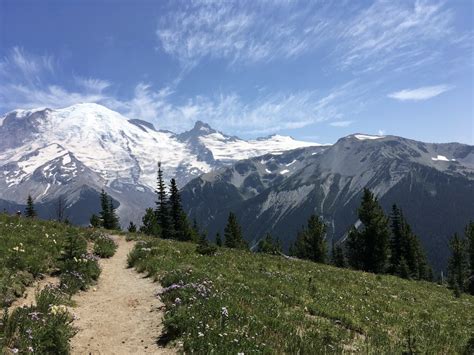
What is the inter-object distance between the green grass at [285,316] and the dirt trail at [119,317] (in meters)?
0.60

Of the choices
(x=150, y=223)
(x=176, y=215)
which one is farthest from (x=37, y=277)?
(x=176, y=215)

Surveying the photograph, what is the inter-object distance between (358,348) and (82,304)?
913 centimetres

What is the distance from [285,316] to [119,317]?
5.12 metres

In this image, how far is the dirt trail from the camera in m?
11.0

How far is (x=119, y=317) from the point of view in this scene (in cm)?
1358

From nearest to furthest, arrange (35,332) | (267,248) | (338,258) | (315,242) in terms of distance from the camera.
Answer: (35,332)
(267,248)
(315,242)
(338,258)

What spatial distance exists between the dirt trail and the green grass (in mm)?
595

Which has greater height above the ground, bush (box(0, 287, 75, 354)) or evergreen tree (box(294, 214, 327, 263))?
bush (box(0, 287, 75, 354))

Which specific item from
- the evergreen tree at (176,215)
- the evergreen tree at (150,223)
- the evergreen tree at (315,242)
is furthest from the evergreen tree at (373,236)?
the evergreen tree at (176,215)

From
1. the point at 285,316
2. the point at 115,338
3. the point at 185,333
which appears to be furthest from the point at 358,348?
the point at 115,338

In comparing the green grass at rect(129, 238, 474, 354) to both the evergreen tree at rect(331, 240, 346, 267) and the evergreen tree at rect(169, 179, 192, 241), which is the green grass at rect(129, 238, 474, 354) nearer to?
the evergreen tree at rect(169, 179, 192, 241)

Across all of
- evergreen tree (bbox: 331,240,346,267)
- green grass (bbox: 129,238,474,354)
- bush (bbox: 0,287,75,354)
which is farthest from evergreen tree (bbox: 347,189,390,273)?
bush (bbox: 0,287,75,354)

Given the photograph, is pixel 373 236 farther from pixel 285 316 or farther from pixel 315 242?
pixel 285 316

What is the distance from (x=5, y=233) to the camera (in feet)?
70.0
